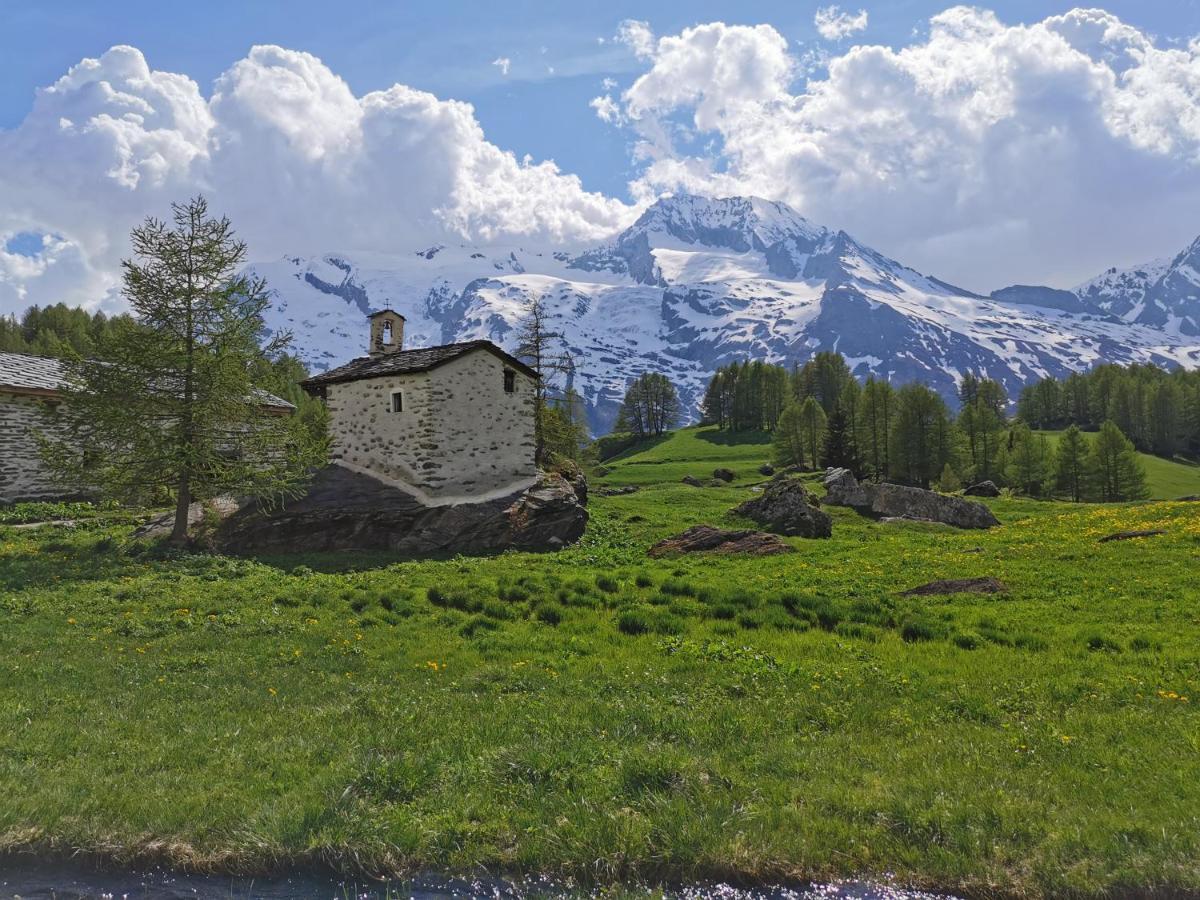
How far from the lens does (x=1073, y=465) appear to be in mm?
76812

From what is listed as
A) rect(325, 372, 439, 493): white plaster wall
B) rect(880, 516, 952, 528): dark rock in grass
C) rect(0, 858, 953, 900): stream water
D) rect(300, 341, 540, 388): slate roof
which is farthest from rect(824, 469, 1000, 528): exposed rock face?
rect(0, 858, 953, 900): stream water

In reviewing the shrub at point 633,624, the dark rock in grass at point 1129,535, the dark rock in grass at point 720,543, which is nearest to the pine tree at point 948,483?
the dark rock in grass at point 1129,535

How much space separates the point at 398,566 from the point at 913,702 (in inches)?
652

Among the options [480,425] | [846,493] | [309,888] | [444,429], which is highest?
[480,425]

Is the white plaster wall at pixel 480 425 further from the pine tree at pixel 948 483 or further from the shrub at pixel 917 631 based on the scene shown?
the pine tree at pixel 948 483

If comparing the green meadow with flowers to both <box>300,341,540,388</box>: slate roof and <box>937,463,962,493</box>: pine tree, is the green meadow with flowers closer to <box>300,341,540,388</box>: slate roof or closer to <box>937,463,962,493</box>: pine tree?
<box>300,341,540,388</box>: slate roof

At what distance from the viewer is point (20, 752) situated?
7832 millimetres

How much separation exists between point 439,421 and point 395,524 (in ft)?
18.3

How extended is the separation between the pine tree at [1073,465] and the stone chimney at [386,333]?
7561cm

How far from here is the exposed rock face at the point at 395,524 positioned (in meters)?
25.9

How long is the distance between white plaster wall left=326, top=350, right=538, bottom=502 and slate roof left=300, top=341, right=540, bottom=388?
33 centimetres

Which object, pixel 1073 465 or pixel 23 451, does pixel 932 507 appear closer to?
pixel 23 451

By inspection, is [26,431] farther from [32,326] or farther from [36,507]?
[32,326]

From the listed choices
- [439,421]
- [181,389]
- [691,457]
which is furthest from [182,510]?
[691,457]
